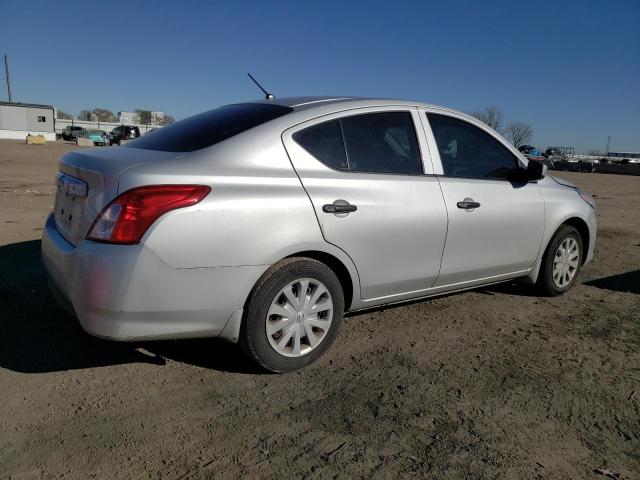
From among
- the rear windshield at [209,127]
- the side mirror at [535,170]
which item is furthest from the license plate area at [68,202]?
the side mirror at [535,170]

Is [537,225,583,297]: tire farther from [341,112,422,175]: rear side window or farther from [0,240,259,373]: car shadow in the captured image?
[0,240,259,373]: car shadow

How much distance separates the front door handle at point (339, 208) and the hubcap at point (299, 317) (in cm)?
43

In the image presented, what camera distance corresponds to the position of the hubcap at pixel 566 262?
4.73m

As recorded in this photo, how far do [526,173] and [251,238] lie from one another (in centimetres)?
261

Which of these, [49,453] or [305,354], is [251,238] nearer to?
[305,354]

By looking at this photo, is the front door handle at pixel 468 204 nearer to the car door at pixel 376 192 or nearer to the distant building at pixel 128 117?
the car door at pixel 376 192

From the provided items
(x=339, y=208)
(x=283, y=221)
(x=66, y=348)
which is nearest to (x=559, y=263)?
(x=339, y=208)

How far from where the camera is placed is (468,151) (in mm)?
4082

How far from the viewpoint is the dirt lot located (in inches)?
90.7

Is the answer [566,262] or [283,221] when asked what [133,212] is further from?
[566,262]

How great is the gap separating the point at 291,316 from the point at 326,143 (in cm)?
111

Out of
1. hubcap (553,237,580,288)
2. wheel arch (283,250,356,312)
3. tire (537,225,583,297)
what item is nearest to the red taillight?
wheel arch (283,250,356,312)

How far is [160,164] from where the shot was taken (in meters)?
2.76

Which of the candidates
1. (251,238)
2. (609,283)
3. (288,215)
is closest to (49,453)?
(251,238)
